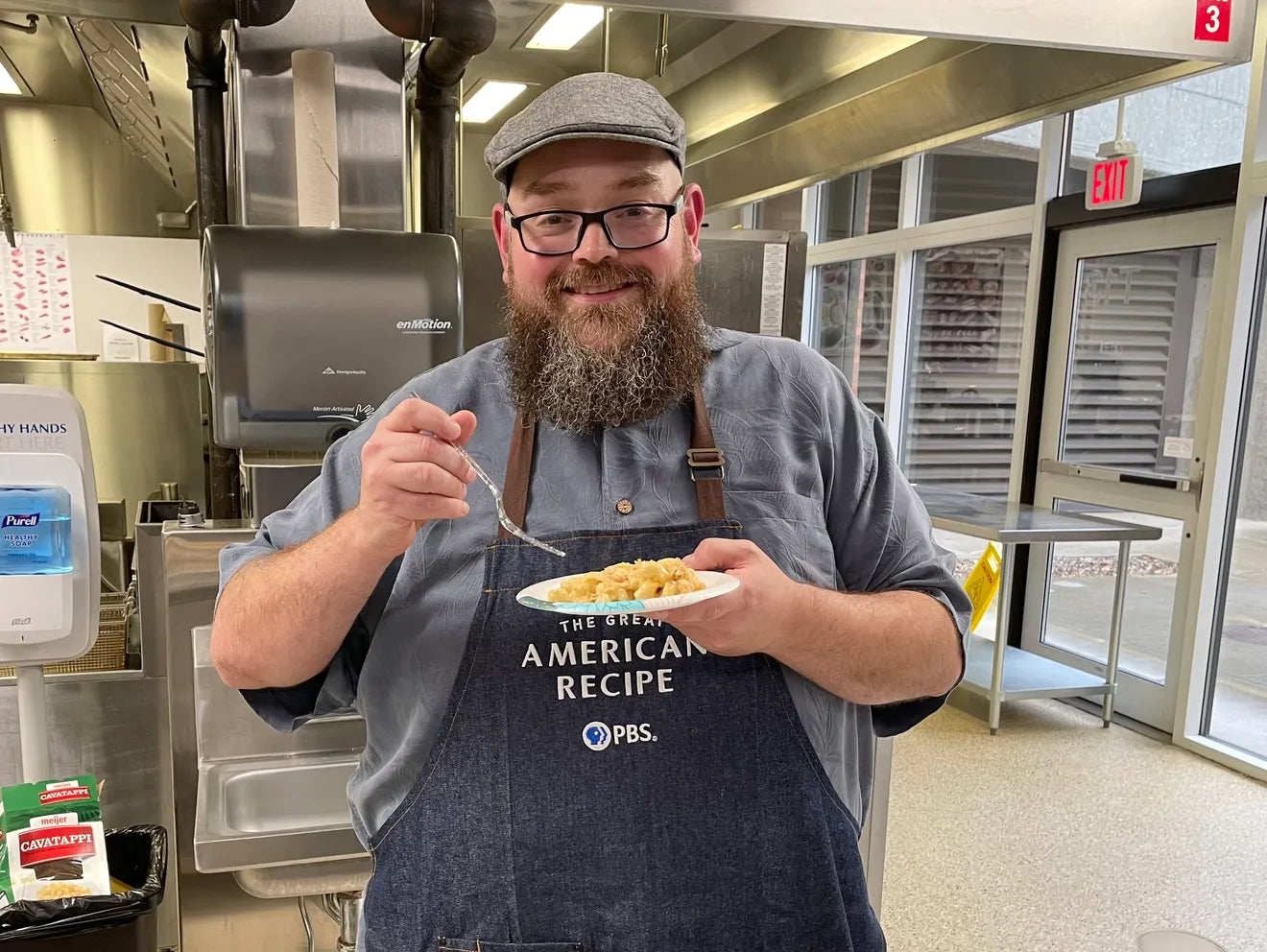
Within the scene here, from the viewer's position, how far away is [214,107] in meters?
2.13

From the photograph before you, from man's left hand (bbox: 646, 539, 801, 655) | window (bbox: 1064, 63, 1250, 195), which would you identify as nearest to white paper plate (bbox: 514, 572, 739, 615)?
man's left hand (bbox: 646, 539, 801, 655)

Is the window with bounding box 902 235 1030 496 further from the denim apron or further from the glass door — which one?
the denim apron

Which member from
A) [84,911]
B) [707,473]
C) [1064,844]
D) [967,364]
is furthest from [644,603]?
[967,364]

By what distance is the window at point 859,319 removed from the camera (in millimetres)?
6406

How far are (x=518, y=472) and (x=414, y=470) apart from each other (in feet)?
0.90

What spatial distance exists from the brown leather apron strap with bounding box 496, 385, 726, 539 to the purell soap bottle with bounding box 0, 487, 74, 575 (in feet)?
3.47

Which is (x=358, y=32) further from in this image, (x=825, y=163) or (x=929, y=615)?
(x=929, y=615)

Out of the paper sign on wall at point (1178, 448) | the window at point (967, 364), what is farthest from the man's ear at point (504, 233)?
the window at point (967, 364)

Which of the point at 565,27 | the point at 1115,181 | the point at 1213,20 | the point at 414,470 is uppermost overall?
the point at 565,27

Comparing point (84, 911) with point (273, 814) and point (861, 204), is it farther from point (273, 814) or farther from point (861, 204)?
point (861, 204)

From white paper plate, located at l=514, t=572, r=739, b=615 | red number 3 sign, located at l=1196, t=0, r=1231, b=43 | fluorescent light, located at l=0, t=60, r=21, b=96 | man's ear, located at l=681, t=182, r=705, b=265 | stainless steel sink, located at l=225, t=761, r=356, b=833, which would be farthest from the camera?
fluorescent light, located at l=0, t=60, r=21, b=96

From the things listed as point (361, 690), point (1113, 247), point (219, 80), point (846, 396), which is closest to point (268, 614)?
point (361, 690)

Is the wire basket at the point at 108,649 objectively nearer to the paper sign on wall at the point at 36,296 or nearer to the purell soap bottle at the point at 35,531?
the purell soap bottle at the point at 35,531

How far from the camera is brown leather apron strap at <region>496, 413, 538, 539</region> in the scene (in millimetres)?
1223
